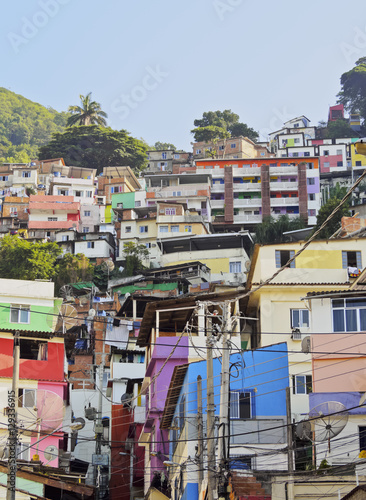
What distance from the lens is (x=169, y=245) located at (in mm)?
79250

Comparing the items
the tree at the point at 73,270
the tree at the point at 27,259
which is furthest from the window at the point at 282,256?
the tree at the point at 27,259

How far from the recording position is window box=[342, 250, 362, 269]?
37.7 meters

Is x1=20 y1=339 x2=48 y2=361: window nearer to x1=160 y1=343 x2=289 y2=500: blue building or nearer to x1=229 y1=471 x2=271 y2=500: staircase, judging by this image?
x1=160 y1=343 x2=289 y2=500: blue building

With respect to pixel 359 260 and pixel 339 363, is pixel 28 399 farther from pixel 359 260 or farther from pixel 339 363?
pixel 359 260

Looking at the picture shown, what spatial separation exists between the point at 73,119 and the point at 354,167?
1770 inches

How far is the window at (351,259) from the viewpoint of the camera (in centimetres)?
3769

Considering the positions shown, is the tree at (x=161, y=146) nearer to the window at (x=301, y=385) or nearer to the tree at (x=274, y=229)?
the tree at (x=274, y=229)

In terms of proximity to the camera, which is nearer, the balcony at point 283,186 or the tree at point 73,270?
the tree at point 73,270

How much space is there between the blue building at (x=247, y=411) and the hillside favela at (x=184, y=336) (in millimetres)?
58

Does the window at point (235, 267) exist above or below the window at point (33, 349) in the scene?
above

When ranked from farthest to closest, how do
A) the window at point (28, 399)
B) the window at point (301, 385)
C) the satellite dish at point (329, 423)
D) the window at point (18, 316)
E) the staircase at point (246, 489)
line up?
the window at point (18, 316) → the window at point (28, 399) → the window at point (301, 385) → the satellite dish at point (329, 423) → the staircase at point (246, 489)

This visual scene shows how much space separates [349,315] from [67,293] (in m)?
39.7

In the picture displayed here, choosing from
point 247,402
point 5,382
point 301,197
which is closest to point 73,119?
point 301,197

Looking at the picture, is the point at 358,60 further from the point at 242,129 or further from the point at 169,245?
the point at 169,245
